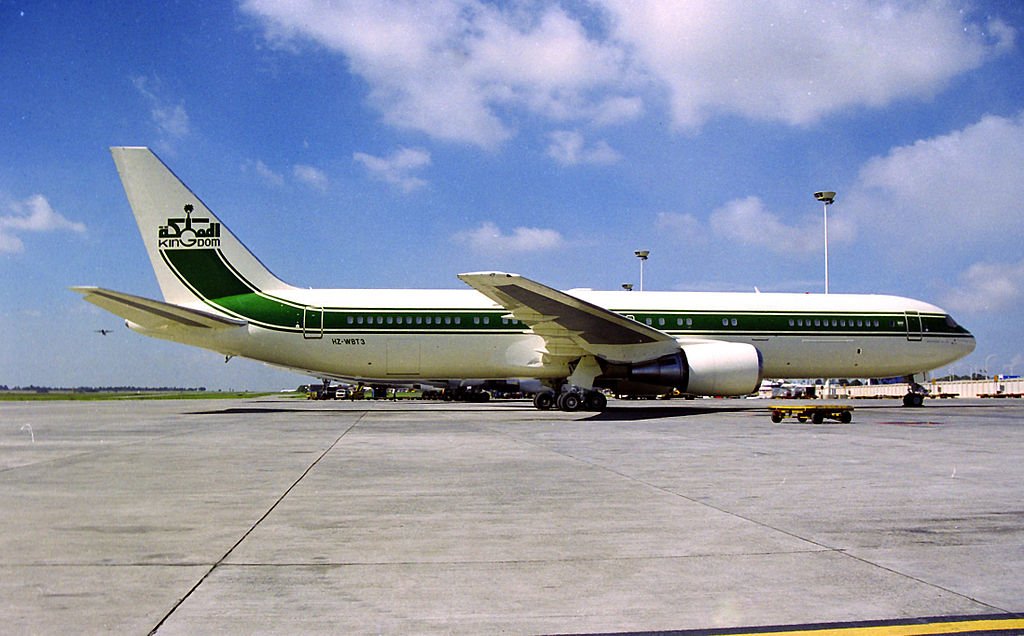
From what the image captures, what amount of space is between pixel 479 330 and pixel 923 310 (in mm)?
15122

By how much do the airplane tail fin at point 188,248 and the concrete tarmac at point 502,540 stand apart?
41.7 ft

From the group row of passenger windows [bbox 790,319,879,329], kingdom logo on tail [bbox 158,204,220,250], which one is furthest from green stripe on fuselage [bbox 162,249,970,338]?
row of passenger windows [bbox 790,319,879,329]

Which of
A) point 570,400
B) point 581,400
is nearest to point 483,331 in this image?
point 570,400

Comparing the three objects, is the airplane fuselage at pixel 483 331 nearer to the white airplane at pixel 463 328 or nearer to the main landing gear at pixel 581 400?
the white airplane at pixel 463 328

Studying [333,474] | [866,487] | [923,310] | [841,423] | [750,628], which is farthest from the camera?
[923,310]

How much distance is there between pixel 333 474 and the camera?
29.2 ft

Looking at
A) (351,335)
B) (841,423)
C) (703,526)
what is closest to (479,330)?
(351,335)

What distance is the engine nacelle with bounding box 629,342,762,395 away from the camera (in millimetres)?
20859

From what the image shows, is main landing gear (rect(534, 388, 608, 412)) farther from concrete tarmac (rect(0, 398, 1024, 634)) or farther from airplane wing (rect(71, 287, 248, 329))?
concrete tarmac (rect(0, 398, 1024, 634))

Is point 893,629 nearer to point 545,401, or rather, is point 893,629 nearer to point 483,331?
point 483,331

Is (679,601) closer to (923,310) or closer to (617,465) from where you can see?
(617,465)

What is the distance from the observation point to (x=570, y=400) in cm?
2292

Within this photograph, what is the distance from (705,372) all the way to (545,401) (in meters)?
6.65

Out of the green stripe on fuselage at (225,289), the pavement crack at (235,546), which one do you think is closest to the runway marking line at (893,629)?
the pavement crack at (235,546)
